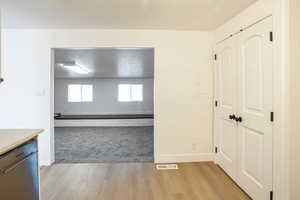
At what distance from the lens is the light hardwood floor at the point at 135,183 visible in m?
2.62

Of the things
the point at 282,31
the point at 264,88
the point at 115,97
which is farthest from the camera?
the point at 115,97

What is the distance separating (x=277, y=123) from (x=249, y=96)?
59 cm

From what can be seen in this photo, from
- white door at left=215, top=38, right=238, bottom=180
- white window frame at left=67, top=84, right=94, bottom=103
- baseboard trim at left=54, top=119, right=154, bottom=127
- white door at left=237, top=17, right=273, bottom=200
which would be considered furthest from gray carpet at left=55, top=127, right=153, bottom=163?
white window frame at left=67, top=84, right=94, bottom=103

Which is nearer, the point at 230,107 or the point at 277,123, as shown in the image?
the point at 277,123

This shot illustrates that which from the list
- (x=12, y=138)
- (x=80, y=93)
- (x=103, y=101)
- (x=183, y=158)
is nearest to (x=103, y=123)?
(x=103, y=101)

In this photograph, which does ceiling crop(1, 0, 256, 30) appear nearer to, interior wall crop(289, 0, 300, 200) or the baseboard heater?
interior wall crop(289, 0, 300, 200)

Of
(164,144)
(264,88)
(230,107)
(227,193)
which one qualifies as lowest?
(227,193)

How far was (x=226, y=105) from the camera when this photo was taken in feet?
10.6

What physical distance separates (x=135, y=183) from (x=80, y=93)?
781cm

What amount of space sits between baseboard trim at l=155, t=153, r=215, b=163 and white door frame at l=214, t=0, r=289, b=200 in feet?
5.61

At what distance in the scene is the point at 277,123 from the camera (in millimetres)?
2035

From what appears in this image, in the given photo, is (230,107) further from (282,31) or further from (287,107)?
(282,31)

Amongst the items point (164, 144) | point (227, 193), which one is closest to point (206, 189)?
point (227, 193)

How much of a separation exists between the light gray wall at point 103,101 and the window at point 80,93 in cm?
15
